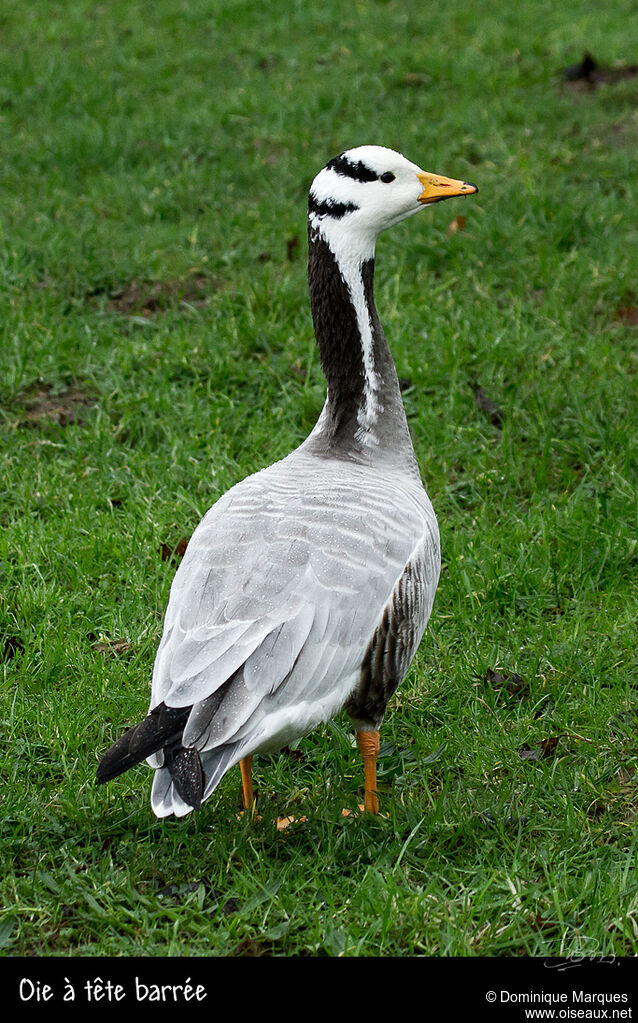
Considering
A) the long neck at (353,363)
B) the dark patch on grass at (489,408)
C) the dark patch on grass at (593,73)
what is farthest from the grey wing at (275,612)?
the dark patch on grass at (593,73)

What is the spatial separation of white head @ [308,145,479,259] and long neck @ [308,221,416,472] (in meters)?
0.05

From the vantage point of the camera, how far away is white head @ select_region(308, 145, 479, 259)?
403 centimetres

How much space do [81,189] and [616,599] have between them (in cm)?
516

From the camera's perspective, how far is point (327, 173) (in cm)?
406

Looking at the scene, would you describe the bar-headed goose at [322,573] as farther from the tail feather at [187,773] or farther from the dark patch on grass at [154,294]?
the dark patch on grass at [154,294]

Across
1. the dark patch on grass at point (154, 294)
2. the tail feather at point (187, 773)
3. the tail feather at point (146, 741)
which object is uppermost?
the dark patch on grass at point (154, 294)

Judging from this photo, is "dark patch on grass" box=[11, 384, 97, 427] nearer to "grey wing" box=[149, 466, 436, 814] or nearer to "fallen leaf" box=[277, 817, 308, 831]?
"grey wing" box=[149, 466, 436, 814]

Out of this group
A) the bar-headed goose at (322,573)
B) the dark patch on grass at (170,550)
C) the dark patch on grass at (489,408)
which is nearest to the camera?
the bar-headed goose at (322,573)

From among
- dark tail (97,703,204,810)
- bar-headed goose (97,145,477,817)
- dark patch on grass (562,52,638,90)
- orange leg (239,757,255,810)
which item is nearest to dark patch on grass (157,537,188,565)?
bar-headed goose (97,145,477,817)

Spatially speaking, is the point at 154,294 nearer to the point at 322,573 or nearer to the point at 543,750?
the point at 322,573

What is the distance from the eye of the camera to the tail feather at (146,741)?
119 inches

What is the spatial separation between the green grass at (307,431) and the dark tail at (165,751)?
1.67ft
